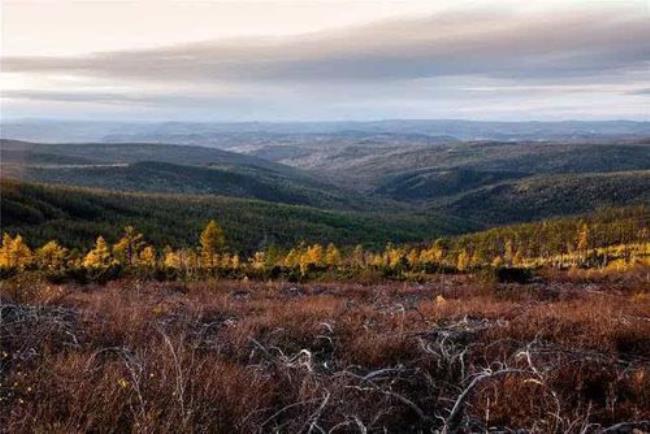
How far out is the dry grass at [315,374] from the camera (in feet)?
13.1

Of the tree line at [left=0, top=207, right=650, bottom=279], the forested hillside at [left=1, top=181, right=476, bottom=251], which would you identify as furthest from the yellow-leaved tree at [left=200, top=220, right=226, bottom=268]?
the forested hillside at [left=1, top=181, right=476, bottom=251]

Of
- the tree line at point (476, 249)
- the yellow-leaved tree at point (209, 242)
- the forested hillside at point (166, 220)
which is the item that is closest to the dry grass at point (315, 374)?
the tree line at point (476, 249)

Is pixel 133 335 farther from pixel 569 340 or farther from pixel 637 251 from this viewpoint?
pixel 637 251

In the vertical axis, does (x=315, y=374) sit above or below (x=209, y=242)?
above

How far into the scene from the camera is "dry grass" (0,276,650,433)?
3.99 m

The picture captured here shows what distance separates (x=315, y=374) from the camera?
16.6ft

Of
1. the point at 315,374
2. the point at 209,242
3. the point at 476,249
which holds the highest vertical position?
the point at 315,374

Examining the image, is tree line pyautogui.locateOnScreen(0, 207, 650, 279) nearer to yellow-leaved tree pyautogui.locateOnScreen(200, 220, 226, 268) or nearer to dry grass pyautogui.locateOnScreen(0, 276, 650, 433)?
yellow-leaved tree pyautogui.locateOnScreen(200, 220, 226, 268)

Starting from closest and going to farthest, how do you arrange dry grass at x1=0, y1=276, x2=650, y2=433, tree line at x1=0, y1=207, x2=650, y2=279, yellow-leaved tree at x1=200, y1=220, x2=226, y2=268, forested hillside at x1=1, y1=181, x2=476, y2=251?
dry grass at x1=0, y1=276, x2=650, y2=433 < yellow-leaved tree at x1=200, y1=220, x2=226, y2=268 < tree line at x1=0, y1=207, x2=650, y2=279 < forested hillside at x1=1, y1=181, x2=476, y2=251

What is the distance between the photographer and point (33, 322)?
6688mm

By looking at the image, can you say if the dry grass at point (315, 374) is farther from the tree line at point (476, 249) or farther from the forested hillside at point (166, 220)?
the forested hillside at point (166, 220)

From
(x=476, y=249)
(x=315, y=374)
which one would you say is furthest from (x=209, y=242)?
(x=476, y=249)

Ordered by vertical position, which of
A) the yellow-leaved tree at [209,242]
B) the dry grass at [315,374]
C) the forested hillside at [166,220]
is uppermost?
the dry grass at [315,374]

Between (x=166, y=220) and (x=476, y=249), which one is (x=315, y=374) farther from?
(x=166, y=220)
